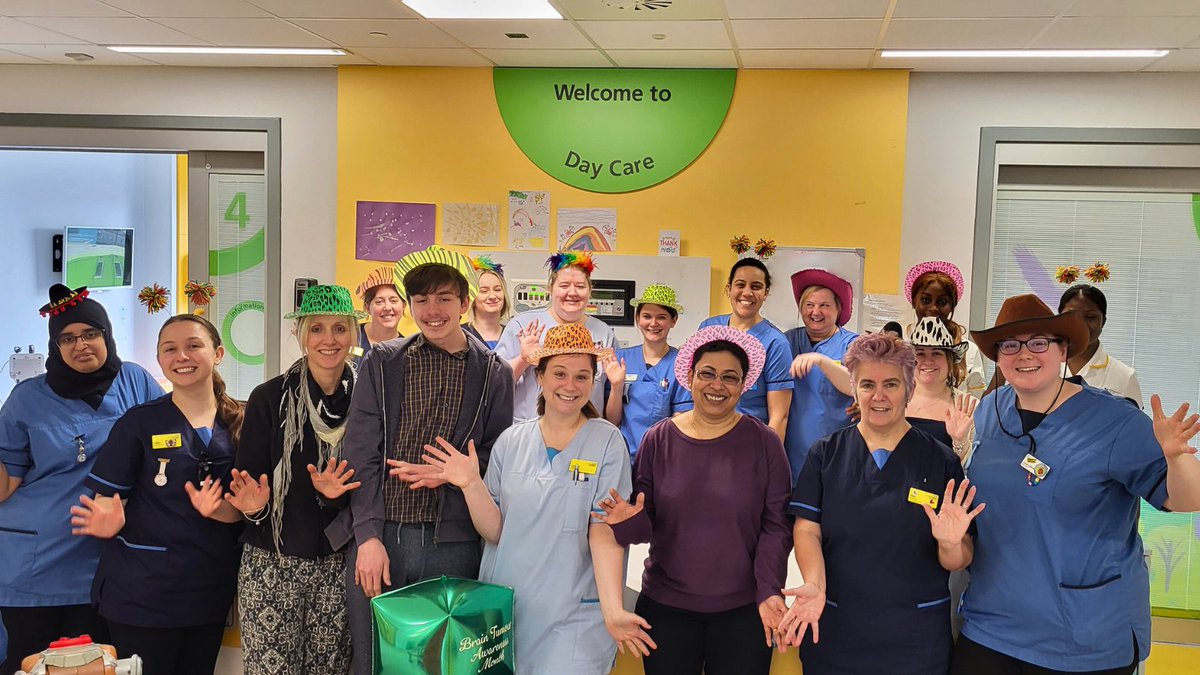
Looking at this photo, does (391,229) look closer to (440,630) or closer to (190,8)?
(190,8)

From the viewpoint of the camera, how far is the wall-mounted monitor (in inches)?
302

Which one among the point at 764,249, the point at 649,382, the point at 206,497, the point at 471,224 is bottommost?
the point at 206,497

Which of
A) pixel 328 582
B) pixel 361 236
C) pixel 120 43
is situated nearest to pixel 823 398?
pixel 328 582

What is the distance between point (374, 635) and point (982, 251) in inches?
163

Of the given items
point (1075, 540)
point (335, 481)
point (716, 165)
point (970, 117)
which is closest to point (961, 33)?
point (970, 117)

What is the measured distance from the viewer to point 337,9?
4250 mm

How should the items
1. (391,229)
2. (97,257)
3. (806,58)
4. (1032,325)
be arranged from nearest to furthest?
(1032,325)
(806,58)
(391,229)
(97,257)

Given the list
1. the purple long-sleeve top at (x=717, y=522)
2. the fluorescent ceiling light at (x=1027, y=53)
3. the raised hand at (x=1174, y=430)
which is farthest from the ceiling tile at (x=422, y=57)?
the raised hand at (x=1174, y=430)

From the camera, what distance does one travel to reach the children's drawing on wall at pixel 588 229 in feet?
18.2

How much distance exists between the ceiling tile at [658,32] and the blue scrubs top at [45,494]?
2751 mm

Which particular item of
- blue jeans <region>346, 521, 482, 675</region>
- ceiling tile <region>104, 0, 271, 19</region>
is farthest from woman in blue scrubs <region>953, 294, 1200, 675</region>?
ceiling tile <region>104, 0, 271, 19</region>

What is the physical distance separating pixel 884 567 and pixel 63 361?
105 inches

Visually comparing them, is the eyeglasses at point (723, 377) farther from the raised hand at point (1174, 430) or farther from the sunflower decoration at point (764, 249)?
the sunflower decoration at point (764, 249)

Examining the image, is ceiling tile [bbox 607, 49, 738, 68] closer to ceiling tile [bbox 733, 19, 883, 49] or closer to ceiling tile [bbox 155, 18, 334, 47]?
ceiling tile [bbox 733, 19, 883, 49]
